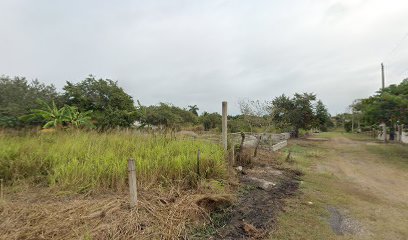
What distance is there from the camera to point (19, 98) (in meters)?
16.9

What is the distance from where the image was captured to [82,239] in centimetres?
274

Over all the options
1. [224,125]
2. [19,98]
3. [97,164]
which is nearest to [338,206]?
[224,125]

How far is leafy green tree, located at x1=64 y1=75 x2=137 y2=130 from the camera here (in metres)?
17.1

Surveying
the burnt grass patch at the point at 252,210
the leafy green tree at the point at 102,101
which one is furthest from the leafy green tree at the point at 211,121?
the burnt grass patch at the point at 252,210

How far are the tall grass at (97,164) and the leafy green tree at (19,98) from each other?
8.89 metres

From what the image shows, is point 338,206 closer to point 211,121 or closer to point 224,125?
point 224,125

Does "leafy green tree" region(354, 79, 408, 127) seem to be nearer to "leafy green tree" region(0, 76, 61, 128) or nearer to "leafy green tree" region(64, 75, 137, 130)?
"leafy green tree" region(64, 75, 137, 130)

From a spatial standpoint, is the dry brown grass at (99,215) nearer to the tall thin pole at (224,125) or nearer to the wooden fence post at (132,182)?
the wooden fence post at (132,182)

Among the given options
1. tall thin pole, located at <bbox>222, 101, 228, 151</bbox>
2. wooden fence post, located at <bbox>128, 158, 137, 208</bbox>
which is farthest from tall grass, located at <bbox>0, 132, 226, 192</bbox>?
tall thin pole, located at <bbox>222, 101, 228, 151</bbox>

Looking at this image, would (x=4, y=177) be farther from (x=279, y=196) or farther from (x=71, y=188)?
(x=279, y=196)

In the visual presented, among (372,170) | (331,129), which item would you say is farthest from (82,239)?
(331,129)

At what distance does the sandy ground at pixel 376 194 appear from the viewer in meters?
4.15

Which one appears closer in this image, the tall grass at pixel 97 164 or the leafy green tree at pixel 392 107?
the tall grass at pixel 97 164

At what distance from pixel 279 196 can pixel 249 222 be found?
5.63ft
